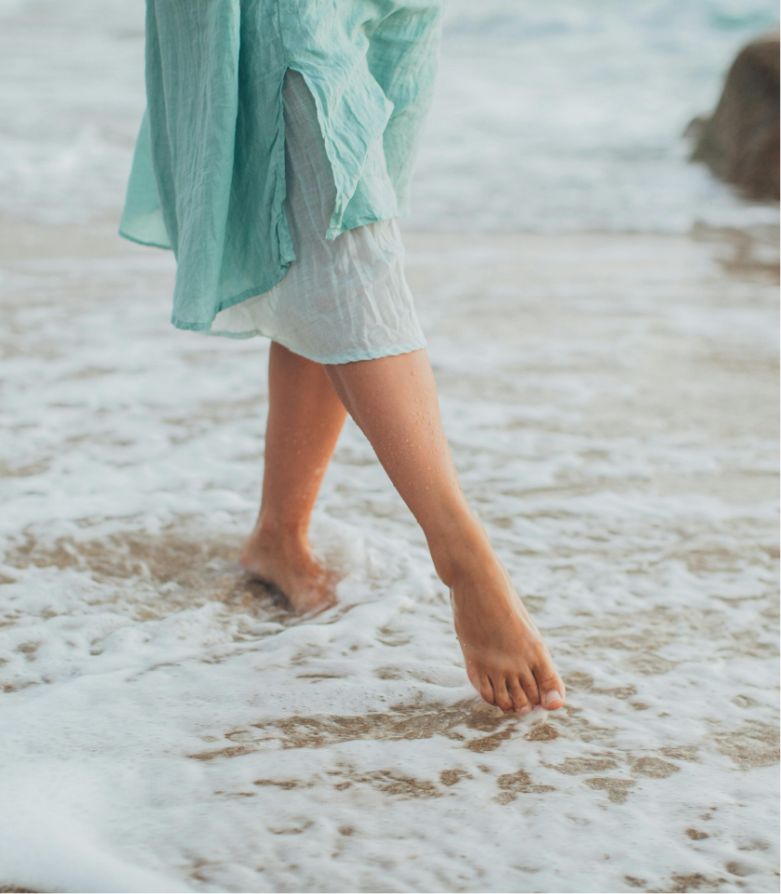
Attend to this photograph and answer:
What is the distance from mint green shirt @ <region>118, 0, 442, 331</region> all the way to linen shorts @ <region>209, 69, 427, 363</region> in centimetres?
2

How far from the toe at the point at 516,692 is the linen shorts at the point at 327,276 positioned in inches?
19.2

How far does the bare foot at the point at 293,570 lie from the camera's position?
6.67 feet

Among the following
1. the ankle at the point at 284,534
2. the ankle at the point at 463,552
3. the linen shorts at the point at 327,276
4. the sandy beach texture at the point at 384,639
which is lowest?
the sandy beach texture at the point at 384,639

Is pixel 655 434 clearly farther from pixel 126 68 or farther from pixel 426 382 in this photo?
pixel 126 68

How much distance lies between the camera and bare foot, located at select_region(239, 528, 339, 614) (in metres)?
2.03

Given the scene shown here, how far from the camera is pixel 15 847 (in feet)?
4.37

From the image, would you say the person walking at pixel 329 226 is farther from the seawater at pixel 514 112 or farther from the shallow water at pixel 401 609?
the seawater at pixel 514 112

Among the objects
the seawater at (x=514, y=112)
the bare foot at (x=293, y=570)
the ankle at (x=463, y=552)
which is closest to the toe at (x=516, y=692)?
the ankle at (x=463, y=552)

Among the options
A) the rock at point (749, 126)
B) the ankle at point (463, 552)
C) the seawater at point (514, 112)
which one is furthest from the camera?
the rock at point (749, 126)

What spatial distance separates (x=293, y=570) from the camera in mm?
2059

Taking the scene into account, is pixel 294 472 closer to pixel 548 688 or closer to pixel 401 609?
pixel 401 609

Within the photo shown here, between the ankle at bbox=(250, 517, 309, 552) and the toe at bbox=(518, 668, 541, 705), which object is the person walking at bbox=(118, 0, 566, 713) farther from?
the ankle at bbox=(250, 517, 309, 552)

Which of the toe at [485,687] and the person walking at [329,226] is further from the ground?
the person walking at [329,226]

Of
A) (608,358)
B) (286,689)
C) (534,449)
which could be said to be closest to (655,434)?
(534,449)
